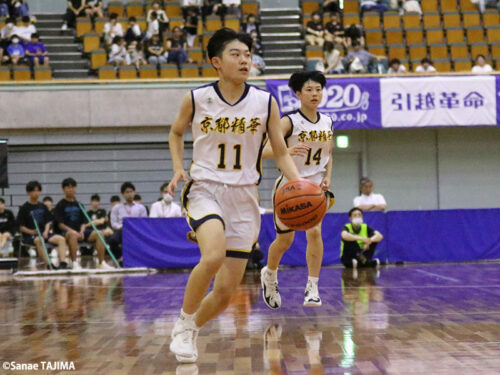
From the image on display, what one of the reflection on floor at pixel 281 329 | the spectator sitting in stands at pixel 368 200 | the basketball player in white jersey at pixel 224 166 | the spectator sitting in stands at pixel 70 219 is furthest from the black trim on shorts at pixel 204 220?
the spectator sitting in stands at pixel 368 200

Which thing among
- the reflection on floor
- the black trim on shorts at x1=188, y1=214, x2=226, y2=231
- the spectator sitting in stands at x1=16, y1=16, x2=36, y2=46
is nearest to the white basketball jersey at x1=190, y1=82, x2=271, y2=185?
the black trim on shorts at x1=188, y1=214, x2=226, y2=231

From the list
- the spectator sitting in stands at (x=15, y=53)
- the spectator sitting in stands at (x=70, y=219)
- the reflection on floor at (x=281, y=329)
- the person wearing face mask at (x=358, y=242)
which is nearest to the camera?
the reflection on floor at (x=281, y=329)

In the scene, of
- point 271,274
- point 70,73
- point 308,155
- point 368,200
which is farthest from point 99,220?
point 308,155

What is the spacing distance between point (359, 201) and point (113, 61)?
742cm

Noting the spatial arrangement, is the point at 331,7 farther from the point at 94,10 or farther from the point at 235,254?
the point at 235,254

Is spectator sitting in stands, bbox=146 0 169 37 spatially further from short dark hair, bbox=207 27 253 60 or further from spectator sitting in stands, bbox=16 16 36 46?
short dark hair, bbox=207 27 253 60

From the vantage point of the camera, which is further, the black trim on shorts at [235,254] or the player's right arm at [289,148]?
the player's right arm at [289,148]

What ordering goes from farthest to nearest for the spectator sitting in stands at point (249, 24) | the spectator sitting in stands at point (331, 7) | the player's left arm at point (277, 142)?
the spectator sitting in stands at point (331, 7) < the spectator sitting in stands at point (249, 24) < the player's left arm at point (277, 142)

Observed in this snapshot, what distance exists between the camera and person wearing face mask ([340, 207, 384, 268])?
40.2 ft

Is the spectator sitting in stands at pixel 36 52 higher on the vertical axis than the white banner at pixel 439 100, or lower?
higher

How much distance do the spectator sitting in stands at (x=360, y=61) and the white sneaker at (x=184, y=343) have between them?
13.1 m

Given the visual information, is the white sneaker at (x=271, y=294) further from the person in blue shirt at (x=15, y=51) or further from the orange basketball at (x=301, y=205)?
the person in blue shirt at (x=15, y=51)

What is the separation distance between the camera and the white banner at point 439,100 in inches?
647

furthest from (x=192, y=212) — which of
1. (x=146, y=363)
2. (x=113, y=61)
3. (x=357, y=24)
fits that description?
(x=357, y=24)
